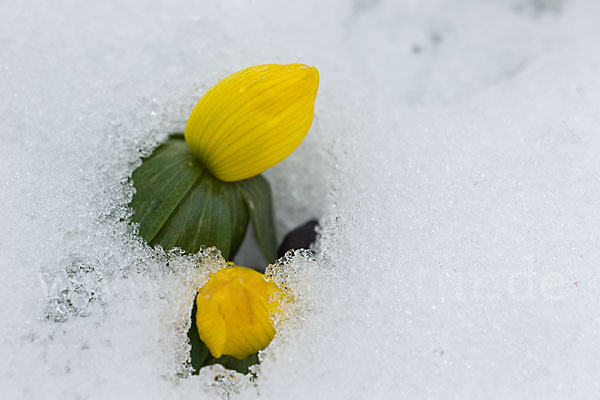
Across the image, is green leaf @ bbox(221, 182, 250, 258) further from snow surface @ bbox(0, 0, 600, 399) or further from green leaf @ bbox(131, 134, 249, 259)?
snow surface @ bbox(0, 0, 600, 399)

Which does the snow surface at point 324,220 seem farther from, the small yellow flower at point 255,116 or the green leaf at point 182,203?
the small yellow flower at point 255,116

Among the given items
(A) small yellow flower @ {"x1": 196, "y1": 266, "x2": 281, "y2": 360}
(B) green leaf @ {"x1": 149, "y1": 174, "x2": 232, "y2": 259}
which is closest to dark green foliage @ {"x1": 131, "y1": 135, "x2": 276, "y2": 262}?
(B) green leaf @ {"x1": 149, "y1": 174, "x2": 232, "y2": 259}

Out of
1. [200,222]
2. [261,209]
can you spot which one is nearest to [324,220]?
[261,209]

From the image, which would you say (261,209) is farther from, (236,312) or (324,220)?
(236,312)

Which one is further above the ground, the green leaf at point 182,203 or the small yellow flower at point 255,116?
the small yellow flower at point 255,116

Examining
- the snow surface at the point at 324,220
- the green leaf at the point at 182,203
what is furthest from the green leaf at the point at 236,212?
the snow surface at the point at 324,220
